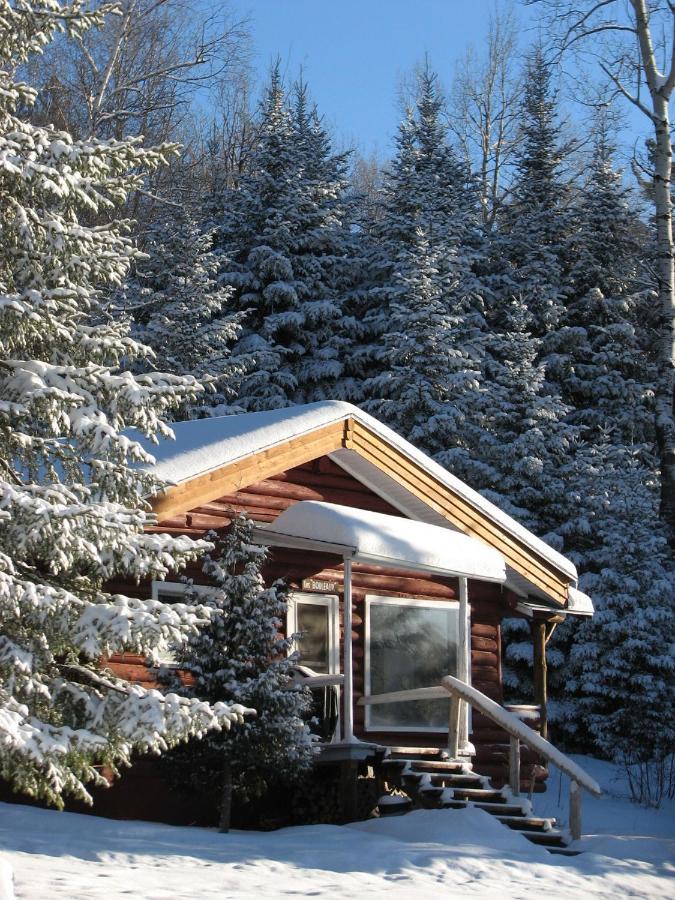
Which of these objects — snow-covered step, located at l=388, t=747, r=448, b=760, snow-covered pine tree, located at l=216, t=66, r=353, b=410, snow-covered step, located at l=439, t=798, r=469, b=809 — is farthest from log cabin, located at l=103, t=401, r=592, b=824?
snow-covered pine tree, located at l=216, t=66, r=353, b=410

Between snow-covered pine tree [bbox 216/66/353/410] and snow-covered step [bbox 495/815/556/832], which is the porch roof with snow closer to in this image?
snow-covered step [bbox 495/815/556/832]

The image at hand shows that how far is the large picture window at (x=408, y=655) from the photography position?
48.5 ft

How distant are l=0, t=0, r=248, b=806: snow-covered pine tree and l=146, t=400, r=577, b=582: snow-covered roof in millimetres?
2858

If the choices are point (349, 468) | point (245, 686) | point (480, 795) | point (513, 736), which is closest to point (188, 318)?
point (349, 468)

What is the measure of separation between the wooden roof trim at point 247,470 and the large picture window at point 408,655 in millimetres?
2246

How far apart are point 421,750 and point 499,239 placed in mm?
24478

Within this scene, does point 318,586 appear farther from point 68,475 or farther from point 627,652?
point 627,652

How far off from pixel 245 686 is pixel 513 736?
12.5ft

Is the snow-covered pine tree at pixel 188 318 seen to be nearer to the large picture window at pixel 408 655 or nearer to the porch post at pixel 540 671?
the porch post at pixel 540 671

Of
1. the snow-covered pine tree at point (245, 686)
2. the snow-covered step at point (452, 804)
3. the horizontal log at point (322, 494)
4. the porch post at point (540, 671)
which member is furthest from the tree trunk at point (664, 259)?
the snow-covered pine tree at point (245, 686)

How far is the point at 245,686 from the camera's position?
10.9 meters

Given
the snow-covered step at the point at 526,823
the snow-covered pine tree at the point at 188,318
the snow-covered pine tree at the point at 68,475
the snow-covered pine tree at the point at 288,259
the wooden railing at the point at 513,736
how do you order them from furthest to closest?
the snow-covered pine tree at the point at 288,259
the snow-covered pine tree at the point at 188,318
the wooden railing at the point at 513,736
the snow-covered step at the point at 526,823
the snow-covered pine tree at the point at 68,475

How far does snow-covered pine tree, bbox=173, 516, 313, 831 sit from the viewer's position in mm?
10930

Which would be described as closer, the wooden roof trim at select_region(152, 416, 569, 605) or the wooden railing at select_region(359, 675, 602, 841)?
the wooden roof trim at select_region(152, 416, 569, 605)
